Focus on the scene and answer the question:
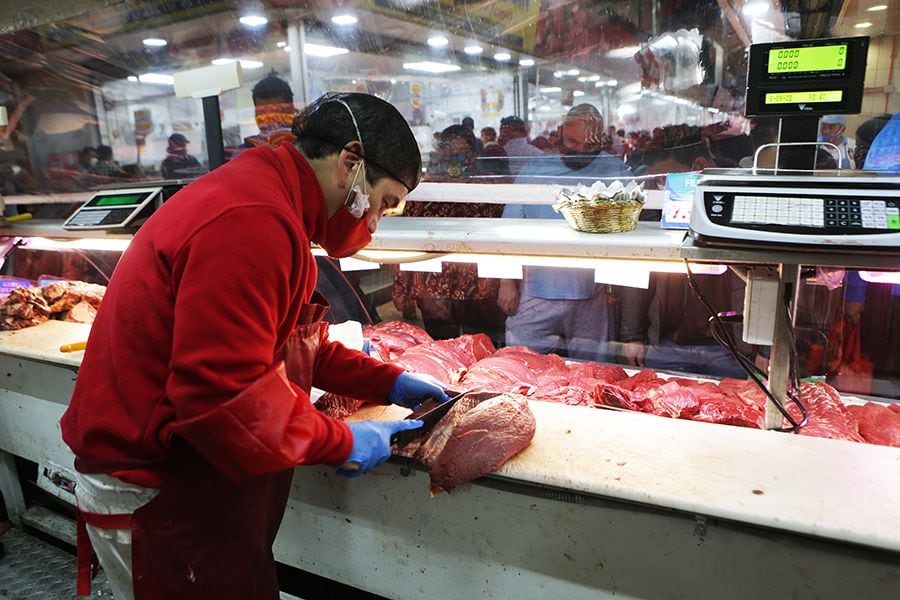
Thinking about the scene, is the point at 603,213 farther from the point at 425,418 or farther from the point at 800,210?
the point at 425,418

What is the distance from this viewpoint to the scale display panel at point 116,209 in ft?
9.84

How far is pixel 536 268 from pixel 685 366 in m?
1.13

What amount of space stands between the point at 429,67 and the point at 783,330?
358 cm

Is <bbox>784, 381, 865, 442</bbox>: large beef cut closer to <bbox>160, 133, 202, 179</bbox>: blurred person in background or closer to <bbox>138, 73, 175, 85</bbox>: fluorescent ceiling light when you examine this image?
<bbox>160, 133, 202, 179</bbox>: blurred person in background

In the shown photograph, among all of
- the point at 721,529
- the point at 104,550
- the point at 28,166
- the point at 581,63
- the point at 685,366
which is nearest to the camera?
the point at 721,529

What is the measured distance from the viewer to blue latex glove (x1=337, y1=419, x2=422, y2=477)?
1.64m

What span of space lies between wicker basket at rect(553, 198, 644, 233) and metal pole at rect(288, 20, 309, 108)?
3.39 metres

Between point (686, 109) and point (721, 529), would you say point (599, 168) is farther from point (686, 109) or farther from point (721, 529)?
point (721, 529)

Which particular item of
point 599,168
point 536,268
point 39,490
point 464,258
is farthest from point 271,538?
point 599,168

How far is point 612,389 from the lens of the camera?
2.52m

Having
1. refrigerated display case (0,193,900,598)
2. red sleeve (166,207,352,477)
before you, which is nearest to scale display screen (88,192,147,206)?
refrigerated display case (0,193,900,598)

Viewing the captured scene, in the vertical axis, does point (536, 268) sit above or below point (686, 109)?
below

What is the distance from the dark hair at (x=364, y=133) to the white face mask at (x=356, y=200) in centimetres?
4

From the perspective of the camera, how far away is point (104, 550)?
5.81ft
